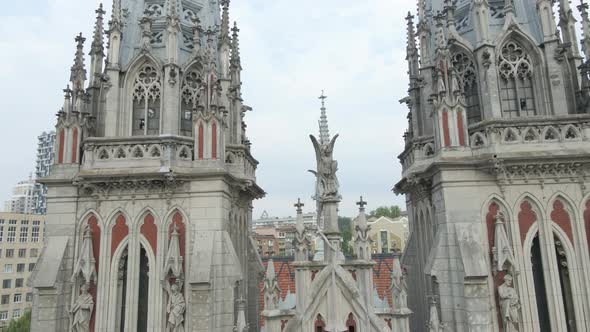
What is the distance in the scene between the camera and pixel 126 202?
15398 millimetres

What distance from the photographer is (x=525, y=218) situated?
14.8 metres

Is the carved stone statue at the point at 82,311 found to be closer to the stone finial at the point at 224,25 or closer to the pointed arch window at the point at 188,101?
the pointed arch window at the point at 188,101

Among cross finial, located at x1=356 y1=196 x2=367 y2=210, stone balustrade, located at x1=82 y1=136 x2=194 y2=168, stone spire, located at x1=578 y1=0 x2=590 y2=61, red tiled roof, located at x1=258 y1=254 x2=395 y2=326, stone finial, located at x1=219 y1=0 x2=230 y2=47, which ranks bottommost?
red tiled roof, located at x1=258 y1=254 x2=395 y2=326

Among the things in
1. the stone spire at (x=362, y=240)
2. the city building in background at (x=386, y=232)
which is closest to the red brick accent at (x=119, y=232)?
the stone spire at (x=362, y=240)

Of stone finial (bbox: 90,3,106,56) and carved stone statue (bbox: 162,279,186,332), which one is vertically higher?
stone finial (bbox: 90,3,106,56)

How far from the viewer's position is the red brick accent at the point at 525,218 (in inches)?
580

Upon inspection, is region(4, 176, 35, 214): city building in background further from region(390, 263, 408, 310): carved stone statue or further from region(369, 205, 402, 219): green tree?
region(390, 263, 408, 310): carved stone statue

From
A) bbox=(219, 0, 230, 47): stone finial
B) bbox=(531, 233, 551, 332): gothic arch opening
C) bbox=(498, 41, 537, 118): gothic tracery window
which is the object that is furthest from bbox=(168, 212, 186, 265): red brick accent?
bbox=(498, 41, 537, 118): gothic tracery window

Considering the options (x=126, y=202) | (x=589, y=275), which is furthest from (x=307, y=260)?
(x=589, y=275)

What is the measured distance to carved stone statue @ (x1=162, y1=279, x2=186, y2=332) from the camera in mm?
14180

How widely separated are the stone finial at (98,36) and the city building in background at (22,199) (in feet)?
345

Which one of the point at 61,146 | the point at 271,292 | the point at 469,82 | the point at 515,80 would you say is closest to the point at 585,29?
the point at 515,80

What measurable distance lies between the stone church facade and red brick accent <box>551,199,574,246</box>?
1.3 inches

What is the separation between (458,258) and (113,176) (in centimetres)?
1126
